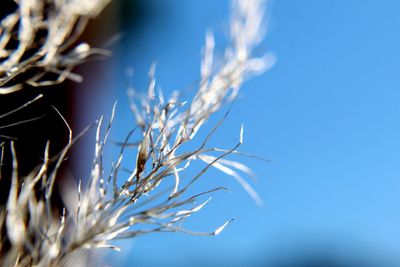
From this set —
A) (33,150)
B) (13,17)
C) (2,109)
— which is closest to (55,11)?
(13,17)

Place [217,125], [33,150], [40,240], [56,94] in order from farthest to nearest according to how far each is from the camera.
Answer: [56,94]
[33,150]
[217,125]
[40,240]

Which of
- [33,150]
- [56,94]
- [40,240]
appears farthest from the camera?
[56,94]

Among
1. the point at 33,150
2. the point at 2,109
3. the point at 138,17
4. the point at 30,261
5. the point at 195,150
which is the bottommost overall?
the point at 30,261

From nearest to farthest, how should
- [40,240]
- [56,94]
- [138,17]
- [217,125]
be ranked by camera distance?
[40,240] → [217,125] → [56,94] → [138,17]

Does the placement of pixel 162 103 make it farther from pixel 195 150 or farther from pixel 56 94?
pixel 56 94

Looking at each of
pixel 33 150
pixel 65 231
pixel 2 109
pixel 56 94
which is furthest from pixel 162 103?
pixel 2 109

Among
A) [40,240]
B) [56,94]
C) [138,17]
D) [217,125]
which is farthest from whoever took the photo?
[138,17]

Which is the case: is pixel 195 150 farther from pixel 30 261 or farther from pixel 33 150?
pixel 33 150

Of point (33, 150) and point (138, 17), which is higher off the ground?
point (138, 17)

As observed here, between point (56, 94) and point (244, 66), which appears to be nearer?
point (244, 66)
